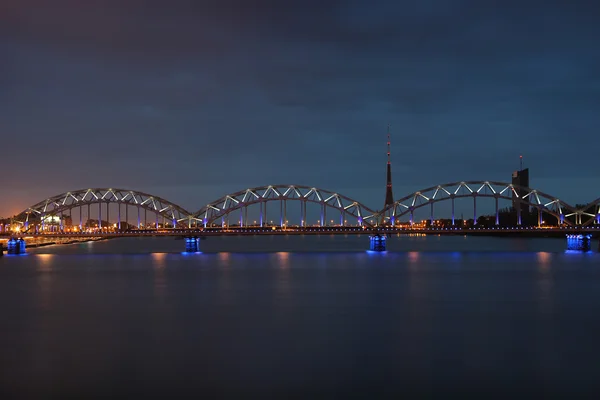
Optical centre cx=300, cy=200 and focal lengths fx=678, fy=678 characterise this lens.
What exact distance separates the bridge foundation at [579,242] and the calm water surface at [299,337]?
52718 millimetres

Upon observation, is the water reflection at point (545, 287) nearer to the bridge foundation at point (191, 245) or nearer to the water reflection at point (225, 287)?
the water reflection at point (225, 287)

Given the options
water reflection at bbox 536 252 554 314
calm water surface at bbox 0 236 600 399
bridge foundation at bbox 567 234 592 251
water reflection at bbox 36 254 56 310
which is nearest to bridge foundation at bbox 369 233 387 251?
bridge foundation at bbox 567 234 592 251

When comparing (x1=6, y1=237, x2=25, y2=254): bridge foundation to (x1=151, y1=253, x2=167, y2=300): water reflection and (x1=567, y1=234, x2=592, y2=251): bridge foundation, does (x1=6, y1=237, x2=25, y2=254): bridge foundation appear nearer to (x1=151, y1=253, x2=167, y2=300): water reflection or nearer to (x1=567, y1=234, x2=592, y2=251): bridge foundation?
(x1=151, y1=253, x2=167, y2=300): water reflection

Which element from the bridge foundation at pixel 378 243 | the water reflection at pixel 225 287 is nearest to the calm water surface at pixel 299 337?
the water reflection at pixel 225 287

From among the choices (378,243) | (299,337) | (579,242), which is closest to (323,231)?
(378,243)

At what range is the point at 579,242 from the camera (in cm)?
10331

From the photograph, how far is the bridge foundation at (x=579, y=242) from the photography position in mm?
101875

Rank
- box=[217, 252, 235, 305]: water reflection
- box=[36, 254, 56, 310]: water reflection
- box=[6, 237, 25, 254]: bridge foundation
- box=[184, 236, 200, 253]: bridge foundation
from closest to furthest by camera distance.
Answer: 1. box=[36, 254, 56, 310]: water reflection
2. box=[217, 252, 235, 305]: water reflection
3. box=[6, 237, 25, 254]: bridge foundation
4. box=[184, 236, 200, 253]: bridge foundation

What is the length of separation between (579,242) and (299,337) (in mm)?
87071

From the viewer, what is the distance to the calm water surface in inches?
783

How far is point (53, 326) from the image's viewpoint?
99.8ft

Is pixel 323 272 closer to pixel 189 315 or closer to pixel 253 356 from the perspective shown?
pixel 189 315

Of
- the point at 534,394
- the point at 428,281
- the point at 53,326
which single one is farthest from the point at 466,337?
the point at 428,281

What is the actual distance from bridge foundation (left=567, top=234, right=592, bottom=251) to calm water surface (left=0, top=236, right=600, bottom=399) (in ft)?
173
